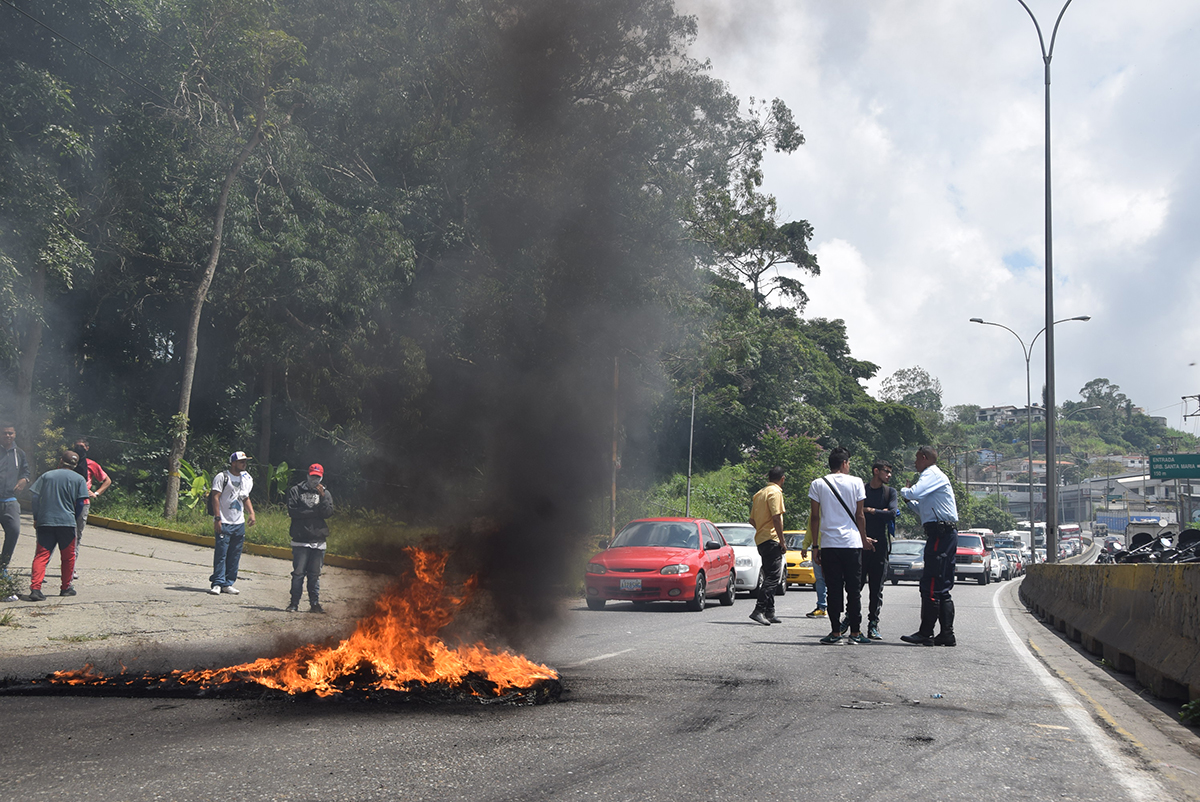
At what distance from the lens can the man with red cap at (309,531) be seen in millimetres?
10516

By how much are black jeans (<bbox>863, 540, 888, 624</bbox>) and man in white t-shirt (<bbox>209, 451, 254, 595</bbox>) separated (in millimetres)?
7166

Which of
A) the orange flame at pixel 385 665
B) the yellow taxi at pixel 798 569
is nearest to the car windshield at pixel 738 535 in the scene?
the yellow taxi at pixel 798 569

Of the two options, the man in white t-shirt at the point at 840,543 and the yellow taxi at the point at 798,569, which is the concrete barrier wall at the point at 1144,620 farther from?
the yellow taxi at the point at 798,569

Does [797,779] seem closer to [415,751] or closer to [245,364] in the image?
[415,751]

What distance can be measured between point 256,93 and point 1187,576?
1957cm

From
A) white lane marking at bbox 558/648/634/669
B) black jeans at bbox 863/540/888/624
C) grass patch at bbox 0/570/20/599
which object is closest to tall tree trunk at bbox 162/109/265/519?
grass patch at bbox 0/570/20/599

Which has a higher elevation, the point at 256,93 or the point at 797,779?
the point at 256,93

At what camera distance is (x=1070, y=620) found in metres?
11.8

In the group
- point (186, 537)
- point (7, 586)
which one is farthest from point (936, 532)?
point (186, 537)

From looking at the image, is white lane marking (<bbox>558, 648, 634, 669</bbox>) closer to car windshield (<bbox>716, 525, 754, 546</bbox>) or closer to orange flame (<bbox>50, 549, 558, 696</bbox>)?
orange flame (<bbox>50, 549, 558, 696</bbox>)

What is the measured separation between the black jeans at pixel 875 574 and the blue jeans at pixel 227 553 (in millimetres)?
7167

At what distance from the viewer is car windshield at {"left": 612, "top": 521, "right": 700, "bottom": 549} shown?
45.2 feet

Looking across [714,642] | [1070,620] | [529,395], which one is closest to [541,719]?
[714,642]

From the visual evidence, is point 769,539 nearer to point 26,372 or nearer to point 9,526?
point 9,526
